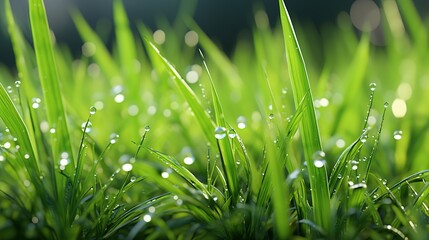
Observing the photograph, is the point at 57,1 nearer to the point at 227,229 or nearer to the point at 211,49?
the point at 211,49

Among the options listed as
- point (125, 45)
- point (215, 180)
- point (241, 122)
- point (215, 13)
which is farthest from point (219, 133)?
point (215, 13)

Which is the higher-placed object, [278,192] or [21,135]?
[21,135]

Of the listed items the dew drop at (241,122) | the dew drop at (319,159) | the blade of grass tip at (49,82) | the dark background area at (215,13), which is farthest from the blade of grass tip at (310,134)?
the dark background area at (215,13)

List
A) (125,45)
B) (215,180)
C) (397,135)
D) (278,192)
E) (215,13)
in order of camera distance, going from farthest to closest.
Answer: (215,13) → (125,45) → (397,135) → (215,180) → (278,192)

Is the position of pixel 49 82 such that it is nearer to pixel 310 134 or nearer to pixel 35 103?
pixel 35 103

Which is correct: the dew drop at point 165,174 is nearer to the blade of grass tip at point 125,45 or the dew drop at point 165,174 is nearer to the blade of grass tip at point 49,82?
the blade of grass tip at point 49,82

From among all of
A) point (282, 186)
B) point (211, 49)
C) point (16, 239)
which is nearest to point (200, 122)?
point (282, 186)
